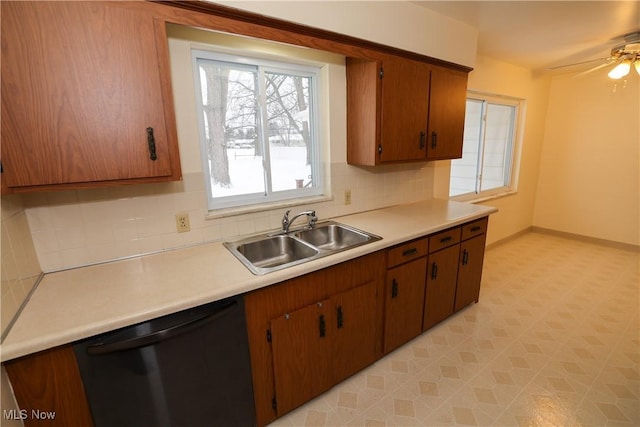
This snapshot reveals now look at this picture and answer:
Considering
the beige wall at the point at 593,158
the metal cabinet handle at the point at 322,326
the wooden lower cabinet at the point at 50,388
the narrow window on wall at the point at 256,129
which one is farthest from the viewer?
the beige wall at the point at 593,158

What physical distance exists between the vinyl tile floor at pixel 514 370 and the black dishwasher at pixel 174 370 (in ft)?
1.60

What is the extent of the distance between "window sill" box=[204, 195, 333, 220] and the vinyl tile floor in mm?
1207

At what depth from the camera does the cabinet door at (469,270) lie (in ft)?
7.68

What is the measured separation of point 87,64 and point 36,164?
0.42m

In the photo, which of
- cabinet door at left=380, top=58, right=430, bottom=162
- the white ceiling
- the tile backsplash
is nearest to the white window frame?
the white ceiling

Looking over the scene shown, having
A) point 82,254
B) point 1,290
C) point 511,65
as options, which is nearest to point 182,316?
point 1,290

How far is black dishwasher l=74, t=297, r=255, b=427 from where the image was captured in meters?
1.04

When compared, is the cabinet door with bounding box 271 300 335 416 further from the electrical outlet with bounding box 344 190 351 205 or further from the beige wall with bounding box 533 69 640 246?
the beige wall with bounding box 533 69 640 246

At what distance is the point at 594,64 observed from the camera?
336 centimetres

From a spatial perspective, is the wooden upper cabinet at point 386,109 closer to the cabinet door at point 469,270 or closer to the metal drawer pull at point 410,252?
the metal drawer pull at point 410,252

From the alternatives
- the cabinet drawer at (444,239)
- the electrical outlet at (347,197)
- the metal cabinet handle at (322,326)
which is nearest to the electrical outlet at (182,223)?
the metal cabinet handle at (322,326)

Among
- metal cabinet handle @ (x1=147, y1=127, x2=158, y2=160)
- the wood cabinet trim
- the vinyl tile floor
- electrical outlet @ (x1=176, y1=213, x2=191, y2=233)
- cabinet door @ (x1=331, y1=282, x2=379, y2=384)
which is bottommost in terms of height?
the vinyl tile floor

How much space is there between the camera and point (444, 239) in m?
2.11

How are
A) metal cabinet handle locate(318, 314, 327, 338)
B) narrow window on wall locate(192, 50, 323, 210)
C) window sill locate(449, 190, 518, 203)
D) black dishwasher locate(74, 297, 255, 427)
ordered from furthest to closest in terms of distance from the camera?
window sill locate(449, 190, 518, 203) < narrow window on wall locate(192, 50, 323, 210) < metal cabinet handle locate(318, 314, 327, 338) < black dishwasher locate(74, 297, 255, 427)
